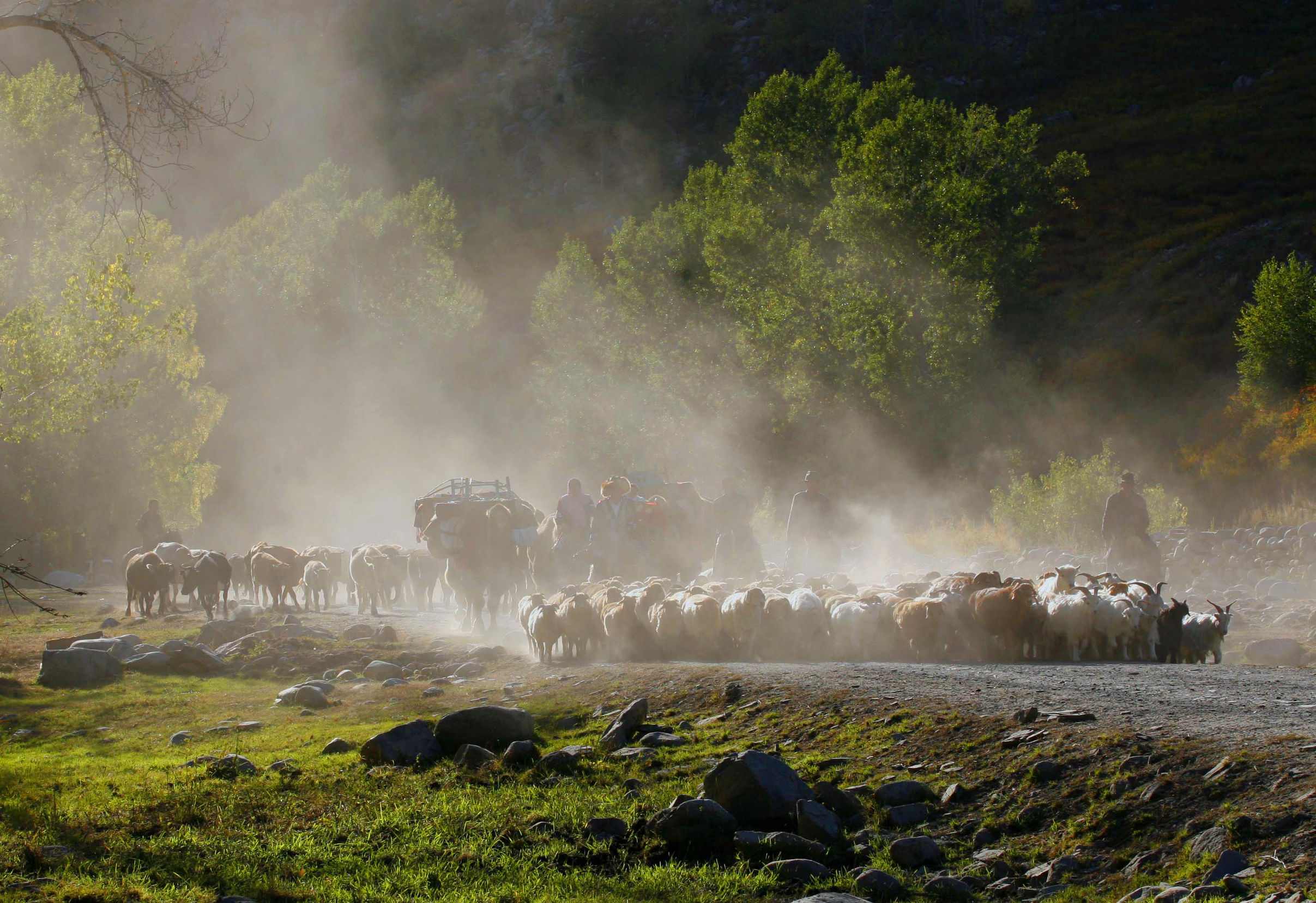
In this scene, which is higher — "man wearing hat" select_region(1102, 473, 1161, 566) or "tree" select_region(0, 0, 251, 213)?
"tree" select_region(0, 0, 251, 213)

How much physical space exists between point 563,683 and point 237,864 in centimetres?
642

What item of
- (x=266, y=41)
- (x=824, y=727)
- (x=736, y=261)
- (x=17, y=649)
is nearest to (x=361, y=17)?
(x=266, y=41)

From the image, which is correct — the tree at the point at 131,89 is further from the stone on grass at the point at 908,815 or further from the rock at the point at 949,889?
the rock at the point at 949,889

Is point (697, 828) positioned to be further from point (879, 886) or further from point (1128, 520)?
point (1128, 520)

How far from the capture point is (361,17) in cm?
11144

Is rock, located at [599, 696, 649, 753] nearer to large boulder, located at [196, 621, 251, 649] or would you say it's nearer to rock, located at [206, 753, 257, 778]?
rock, located at [206, 753, 257, 778]

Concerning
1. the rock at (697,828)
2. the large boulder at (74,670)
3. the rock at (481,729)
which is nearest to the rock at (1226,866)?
the rock at (697,828)

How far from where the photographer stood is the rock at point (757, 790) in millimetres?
6066

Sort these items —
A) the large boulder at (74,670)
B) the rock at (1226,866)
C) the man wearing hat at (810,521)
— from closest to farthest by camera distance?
the rock at (1226,866), the large boulder at (74,670), the man wearing hat at (810,521)

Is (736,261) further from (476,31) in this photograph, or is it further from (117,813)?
(476,31)

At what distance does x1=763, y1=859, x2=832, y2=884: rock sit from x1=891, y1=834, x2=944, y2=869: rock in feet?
1.28

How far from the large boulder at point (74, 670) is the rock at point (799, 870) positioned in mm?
9954

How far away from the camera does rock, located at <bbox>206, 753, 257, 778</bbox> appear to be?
24.8 feet

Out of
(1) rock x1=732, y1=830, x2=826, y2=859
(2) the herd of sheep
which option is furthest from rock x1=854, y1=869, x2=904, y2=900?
(2) the herd of sheep
